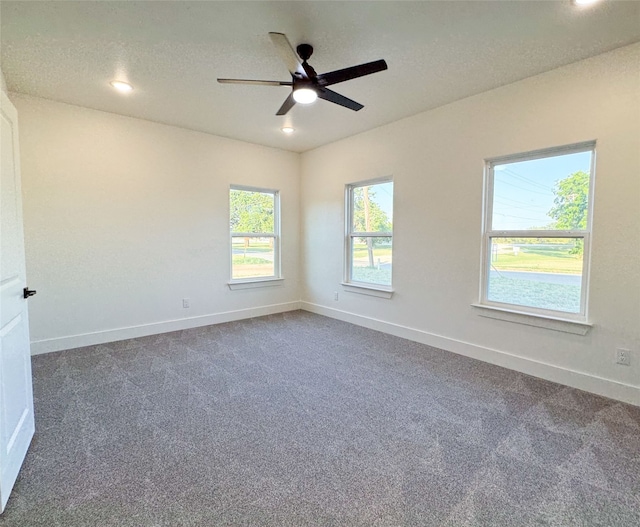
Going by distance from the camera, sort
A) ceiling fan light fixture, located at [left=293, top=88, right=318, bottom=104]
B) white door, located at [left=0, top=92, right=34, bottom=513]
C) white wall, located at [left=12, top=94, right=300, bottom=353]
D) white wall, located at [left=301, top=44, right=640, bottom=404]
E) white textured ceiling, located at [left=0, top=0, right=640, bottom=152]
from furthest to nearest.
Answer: white wall, located at [left=12, top=94, right=300, bottom=353] → white wall, located at [left=301, top=44, right=640, bottom=404] → ceiling fan light fixture, located at [left=293, top=88, right=318, bottom=104] → white textured ceiling, located at [left=0, top=0, right=640, bottom=152] → white door, located at [left=0, top=92, right=34, bottom=513]

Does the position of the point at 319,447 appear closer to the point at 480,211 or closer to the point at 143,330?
the point at 480,211

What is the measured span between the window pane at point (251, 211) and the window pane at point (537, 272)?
335 cm

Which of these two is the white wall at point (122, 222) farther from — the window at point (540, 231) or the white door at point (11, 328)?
the window at point (540, 231)

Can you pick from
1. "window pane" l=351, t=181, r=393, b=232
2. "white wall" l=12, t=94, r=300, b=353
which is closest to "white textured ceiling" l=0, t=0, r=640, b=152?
"white wall" l=12, t=94, r=300, b=353

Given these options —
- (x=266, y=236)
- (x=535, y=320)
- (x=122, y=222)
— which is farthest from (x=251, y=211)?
(x=535, y=320)

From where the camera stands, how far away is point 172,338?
398 cm

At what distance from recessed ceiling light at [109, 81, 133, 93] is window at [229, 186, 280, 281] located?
1864mm

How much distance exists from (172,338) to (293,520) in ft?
10.1

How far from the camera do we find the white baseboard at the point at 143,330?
350 cm

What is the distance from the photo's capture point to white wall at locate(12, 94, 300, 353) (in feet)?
11.2

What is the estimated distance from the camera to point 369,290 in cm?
445

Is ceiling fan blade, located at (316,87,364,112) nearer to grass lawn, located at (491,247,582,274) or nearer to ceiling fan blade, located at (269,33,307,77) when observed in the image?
ceiling fan blade, located at (269,33,307,77)

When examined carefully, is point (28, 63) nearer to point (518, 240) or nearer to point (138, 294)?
point (138, 294)

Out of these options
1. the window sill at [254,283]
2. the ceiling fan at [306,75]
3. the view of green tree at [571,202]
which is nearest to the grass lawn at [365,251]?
the window sill at [254,283]
